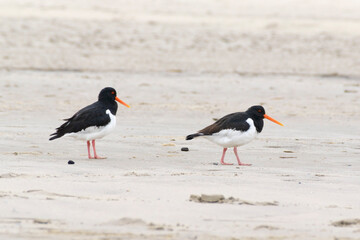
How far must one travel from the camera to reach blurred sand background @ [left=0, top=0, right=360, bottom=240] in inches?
250

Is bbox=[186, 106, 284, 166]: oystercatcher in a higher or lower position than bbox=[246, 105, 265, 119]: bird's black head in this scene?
lower

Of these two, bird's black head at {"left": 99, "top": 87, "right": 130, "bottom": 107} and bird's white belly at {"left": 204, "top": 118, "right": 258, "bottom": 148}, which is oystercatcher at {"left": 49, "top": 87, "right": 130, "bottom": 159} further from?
bird's white belly at {"left": 204, "top": 118, "right": 258, "bottom": 148}

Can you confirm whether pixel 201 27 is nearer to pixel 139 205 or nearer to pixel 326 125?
pixel 326 125

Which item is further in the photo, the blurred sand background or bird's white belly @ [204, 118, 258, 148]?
bird's white belly @ [204, 118, 258, 148]

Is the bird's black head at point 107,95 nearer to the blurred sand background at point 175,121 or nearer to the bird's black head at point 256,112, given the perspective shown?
the blurred sand background at point 175,121

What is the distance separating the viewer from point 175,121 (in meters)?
13.1

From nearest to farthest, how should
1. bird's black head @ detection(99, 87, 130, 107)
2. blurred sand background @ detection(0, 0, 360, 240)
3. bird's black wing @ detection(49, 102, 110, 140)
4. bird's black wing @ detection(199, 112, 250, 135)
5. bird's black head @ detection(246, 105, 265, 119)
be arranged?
blurred sand background @ detection(0, 0, 360, 240), bird's black wing @ detection(199, 112, 250, 135), bird's black wing @ detection(49, 102, 110, 140), bird's black head @ detection(246, 105, 265, 119), bird's black head @ detection(99, 87, 130, 107)

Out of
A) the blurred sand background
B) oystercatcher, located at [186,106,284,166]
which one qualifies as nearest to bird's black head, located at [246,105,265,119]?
oystercatcher, located at [186,106,284,166]

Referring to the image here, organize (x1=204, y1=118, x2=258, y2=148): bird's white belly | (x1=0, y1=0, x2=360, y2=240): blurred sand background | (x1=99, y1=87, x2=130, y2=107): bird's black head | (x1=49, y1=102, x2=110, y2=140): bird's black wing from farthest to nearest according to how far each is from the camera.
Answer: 1. (x1=99, y1=87, x2=130, y2=107): bird's black head
2. (x1=49, y1=102, x2=110, y2=140): bird's black wing
3. (x1=204, y1=118, x2=258, y2=148): bird's white belly
4. (x1=0, y1=0, x2=360, y2=240): blurred sand background

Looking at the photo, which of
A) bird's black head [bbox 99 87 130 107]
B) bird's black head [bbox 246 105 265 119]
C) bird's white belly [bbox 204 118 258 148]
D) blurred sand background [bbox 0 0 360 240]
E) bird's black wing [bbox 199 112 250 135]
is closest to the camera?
blurred sand background [bbox 0 0 360 240]

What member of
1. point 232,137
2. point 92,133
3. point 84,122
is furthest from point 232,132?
point 84,122

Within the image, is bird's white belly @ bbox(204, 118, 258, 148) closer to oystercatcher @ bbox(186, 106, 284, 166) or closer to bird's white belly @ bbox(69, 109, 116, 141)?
oystercatcher @ bbox(186, 106, 284, 166)

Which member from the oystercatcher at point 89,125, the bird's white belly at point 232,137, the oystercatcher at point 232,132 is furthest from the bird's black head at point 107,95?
the bird's white belly at point 232,137

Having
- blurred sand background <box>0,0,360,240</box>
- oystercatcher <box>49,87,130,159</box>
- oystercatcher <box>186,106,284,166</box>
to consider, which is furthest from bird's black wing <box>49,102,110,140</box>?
oystercatcher <box>186,106,284,166</box>
